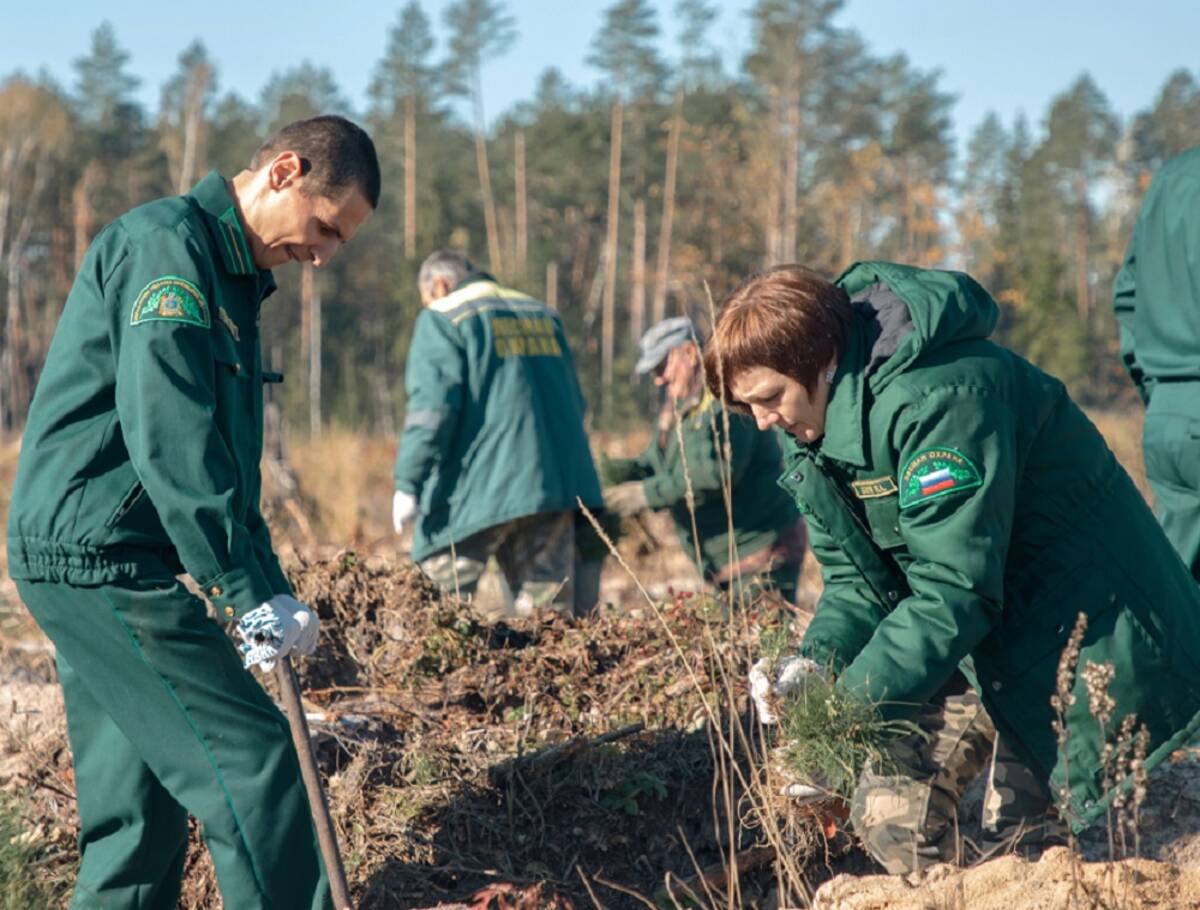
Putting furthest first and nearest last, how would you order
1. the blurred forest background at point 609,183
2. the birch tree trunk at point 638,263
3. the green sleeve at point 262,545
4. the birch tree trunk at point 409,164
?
1. the birch tree trunk at point 409,164
2. the birch tree trunk at point 638,263
3. the blurred forest background at point 609,183
4. the green sleeve at point 262,545

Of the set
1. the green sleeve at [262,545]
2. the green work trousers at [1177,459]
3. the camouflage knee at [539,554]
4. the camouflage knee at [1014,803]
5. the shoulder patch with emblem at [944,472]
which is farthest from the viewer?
the camouflage knee at [539,554]

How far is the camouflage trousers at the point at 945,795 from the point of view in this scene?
3.26 m

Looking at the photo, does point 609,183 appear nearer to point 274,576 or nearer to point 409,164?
point 409,164

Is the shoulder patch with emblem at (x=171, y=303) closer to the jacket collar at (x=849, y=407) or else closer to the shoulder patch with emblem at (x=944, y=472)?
the jacket collar at (x=849, y=407)

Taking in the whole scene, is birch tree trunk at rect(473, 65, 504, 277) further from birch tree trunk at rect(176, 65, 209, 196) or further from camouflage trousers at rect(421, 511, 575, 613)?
camouflage trousers at rect(421, 511, 575, 613)

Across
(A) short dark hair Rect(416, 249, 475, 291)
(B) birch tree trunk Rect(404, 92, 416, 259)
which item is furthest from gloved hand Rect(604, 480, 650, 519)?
(B) birch tree trunk Rect(404, 92, 416, 259)

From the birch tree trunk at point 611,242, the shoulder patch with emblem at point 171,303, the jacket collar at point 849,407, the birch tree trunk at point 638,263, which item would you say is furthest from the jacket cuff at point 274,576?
the birch tree trunk at point 638,263

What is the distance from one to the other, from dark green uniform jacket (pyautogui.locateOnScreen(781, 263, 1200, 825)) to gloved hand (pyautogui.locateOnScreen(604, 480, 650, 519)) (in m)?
3.41

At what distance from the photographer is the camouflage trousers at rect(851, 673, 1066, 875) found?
3258 millimetres

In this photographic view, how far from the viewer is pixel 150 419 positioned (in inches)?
112

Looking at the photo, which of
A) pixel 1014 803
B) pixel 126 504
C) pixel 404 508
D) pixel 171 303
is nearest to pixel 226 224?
pixel 171 303

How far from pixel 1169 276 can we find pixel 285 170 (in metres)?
2.71

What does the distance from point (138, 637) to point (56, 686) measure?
6.89ft

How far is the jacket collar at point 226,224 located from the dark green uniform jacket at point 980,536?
1311 mm
